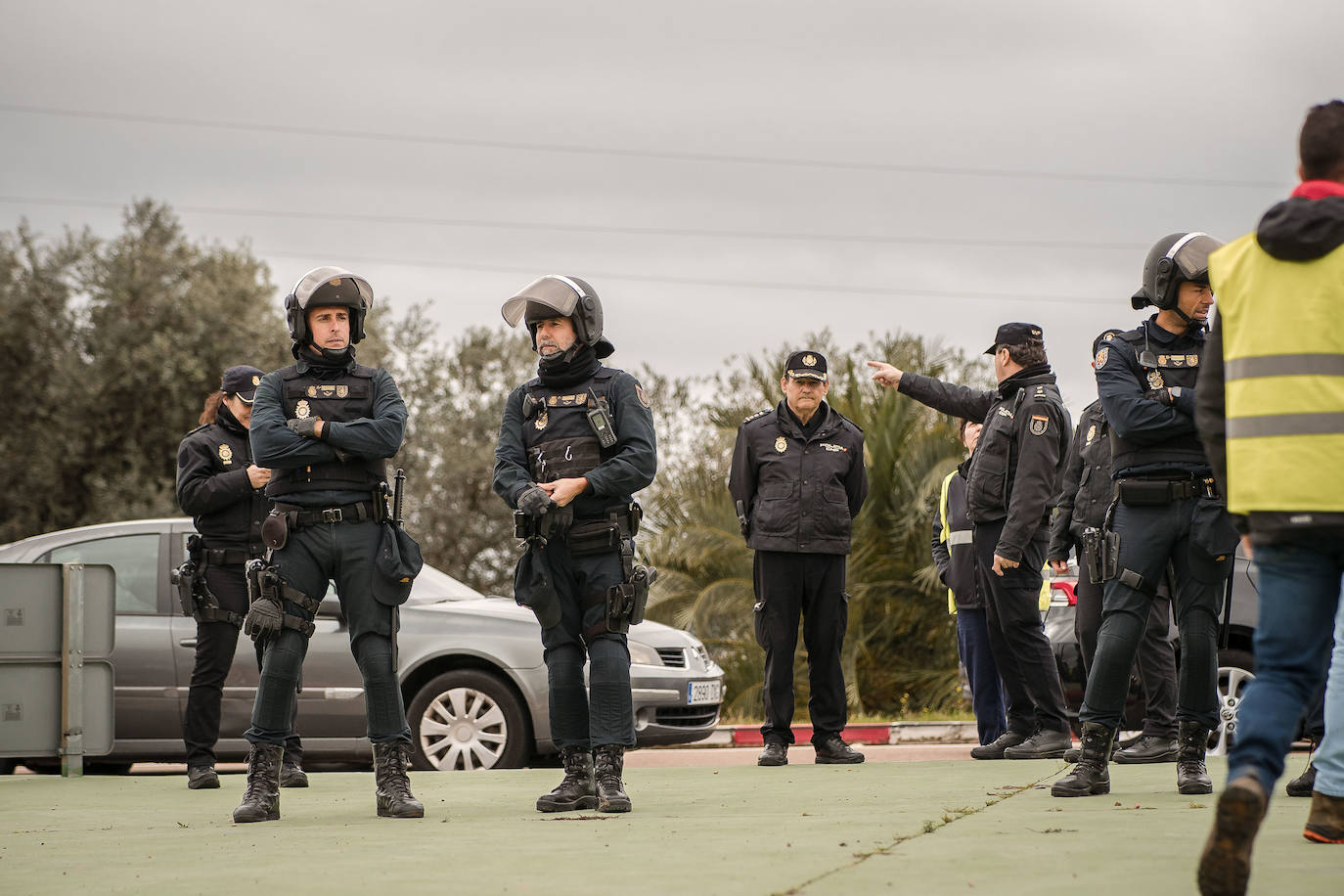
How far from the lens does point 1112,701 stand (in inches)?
244

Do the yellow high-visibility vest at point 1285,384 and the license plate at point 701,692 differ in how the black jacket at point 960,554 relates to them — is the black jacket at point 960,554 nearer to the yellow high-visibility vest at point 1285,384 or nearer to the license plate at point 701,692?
the license plate at point 701,692

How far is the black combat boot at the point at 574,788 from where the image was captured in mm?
6574

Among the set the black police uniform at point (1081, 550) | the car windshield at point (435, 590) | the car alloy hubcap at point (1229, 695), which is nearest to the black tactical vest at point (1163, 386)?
the black police uniform at point (1081, 550)

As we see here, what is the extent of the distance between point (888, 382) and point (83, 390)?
25097mm

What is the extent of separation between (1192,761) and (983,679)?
3152 mm

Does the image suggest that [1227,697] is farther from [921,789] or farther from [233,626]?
[233,626]

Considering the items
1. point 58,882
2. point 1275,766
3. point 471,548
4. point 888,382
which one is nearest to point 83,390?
point 471,548

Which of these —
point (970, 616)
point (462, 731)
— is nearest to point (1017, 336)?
point (970, 616)

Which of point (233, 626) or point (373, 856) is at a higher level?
point (233, 626)

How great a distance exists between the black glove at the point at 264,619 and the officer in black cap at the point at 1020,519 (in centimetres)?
393

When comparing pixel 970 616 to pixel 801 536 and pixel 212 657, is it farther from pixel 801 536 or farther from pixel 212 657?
pixel 212 657

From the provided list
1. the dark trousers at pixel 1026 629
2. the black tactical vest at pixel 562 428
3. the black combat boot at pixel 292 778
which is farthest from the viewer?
the dark trousers at pixel 1026 629

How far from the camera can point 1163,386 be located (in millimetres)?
6438

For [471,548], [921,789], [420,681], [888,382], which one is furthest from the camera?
[471,548]
